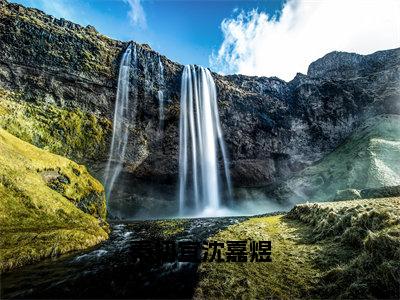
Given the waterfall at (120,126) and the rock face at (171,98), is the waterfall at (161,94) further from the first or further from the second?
the waterfall at (120,126)

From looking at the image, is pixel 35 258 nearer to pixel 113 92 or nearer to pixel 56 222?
pixel 56 222

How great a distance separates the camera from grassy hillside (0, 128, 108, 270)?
669 inches

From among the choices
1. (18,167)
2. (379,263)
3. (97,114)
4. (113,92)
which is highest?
(113,92)

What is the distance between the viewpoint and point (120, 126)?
6378cm

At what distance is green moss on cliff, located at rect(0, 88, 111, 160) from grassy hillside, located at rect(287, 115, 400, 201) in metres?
48.5

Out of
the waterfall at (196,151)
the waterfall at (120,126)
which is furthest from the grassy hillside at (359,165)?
the waterfall at (120,126)

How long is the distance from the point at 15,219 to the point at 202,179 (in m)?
53.2

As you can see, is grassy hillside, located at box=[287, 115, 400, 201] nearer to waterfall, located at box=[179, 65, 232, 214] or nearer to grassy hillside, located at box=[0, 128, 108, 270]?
waterfall, located at box=[179, 65, 232, 214]

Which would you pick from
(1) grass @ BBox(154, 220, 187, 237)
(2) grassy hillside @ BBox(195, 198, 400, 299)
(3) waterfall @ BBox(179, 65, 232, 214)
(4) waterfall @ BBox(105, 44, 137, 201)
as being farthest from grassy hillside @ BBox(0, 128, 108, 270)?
(3) waterfall @ BBox(179, 65, 232, 214)

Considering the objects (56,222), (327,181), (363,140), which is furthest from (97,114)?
(363,140)

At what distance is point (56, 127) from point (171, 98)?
1023 inches

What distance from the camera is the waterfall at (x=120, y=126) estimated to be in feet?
204

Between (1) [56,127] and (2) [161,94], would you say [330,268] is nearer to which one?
(1) [56,127]

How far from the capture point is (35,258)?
15852 mm
